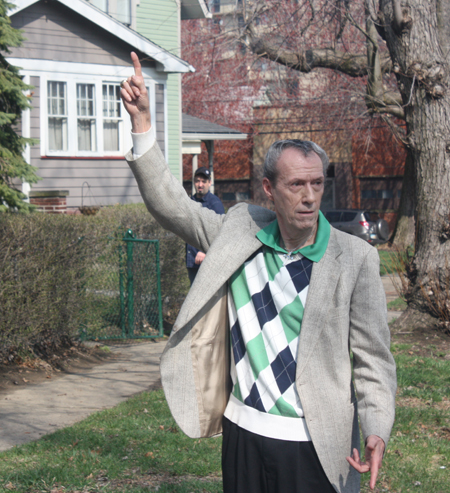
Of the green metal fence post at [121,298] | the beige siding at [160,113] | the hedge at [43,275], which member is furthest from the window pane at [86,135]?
the hedge at [43,275]

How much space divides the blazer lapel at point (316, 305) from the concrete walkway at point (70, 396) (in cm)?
334

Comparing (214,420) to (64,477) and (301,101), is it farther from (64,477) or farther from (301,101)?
(301,101)

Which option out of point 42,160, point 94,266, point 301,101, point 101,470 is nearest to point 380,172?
point 301,101

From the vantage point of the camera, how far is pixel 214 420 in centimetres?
241

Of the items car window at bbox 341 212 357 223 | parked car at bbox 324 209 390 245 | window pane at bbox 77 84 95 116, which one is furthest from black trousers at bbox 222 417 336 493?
car window at bbox 341 212 357 223

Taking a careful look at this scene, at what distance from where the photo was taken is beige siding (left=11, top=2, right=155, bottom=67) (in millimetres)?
14312

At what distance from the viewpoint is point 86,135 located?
598 inches

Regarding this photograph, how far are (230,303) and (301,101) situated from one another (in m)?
29.6

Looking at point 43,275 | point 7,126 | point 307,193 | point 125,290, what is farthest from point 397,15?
point 307,193

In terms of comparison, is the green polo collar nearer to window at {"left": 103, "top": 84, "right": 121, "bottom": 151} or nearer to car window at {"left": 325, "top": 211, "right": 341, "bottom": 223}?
window at {"left": 103, "top": 84, "right": 121, "bottom": 151}

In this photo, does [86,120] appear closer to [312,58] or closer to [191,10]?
[191,10]

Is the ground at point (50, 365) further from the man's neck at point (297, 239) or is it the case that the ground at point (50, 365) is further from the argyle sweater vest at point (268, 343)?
the man's neck at point (297, 239)

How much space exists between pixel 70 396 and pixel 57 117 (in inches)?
387

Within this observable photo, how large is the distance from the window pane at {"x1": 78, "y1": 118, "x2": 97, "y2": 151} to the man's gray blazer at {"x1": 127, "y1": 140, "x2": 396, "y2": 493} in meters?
13.2
